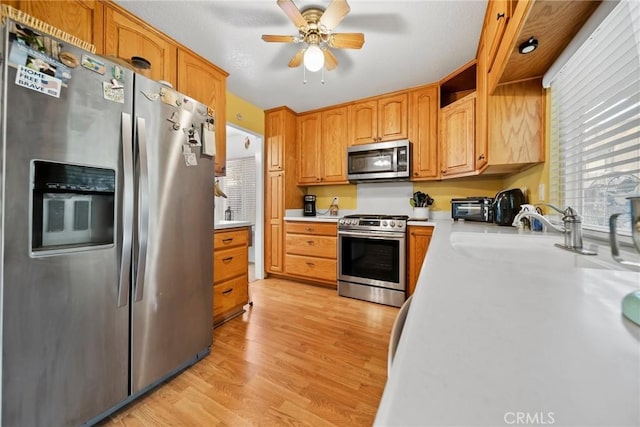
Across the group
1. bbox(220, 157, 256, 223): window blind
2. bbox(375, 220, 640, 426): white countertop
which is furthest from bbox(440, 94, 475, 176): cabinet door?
bbox(220, 157, 256, 223): window blind

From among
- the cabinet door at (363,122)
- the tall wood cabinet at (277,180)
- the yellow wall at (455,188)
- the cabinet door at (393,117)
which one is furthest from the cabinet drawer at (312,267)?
the cabinet door at (393,117)

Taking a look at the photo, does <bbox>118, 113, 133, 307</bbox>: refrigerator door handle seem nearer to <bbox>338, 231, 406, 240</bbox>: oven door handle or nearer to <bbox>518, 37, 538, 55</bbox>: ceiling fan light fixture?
<bbox>518, 37, 538, 55</bbox>: ceiling fan light fixture

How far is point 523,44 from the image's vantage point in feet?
3.75

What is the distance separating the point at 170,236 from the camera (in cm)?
140

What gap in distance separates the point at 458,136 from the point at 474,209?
73 cm

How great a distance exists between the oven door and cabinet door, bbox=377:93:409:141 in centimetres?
121

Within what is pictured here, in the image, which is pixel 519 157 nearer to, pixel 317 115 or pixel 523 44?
pixel 523 44

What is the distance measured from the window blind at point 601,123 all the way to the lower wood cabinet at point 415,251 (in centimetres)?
116

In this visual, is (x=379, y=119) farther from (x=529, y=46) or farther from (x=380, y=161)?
(x=529, y=46)

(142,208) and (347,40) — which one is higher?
A: (347,40)

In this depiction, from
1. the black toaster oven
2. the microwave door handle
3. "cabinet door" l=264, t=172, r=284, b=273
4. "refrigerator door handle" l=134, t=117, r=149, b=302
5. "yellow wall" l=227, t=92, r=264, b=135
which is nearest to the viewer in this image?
"refrigerator door handle" l=134, t=117, r=149, b=302

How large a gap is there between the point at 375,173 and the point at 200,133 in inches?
78.7

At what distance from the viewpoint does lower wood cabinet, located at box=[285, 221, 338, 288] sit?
300cm

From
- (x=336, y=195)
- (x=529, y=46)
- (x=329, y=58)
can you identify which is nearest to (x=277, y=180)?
(x=336, y=195)
